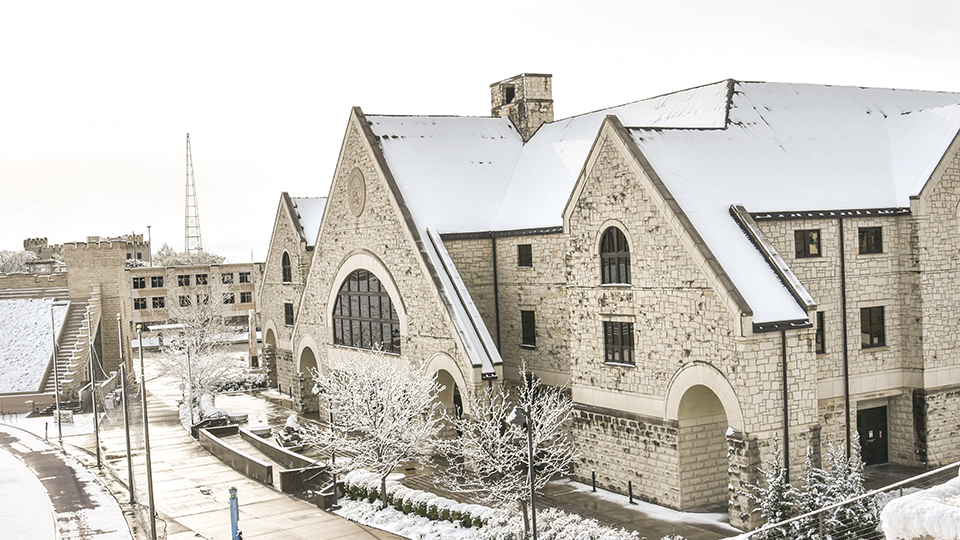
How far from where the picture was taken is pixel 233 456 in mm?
33062

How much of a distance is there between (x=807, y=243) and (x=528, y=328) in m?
10.3

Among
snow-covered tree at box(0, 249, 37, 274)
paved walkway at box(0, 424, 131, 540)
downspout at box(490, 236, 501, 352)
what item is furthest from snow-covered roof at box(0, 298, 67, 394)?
snow-covered tree at box(0, 249, 37, 274)

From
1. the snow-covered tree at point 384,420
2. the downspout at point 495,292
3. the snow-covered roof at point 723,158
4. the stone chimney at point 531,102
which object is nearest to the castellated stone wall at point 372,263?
the snow-covered roof at point 723,158

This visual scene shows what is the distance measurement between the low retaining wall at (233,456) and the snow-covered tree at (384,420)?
2535mm

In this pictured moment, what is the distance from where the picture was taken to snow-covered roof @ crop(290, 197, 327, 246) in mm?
44875

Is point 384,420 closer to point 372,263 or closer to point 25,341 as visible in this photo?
point 372,263

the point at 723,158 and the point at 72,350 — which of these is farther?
the point at 72,350

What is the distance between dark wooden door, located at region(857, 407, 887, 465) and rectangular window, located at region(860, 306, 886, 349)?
7.09ft

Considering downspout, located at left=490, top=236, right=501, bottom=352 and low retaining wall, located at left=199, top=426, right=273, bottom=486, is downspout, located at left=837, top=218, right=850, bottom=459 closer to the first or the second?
downspout, located at left=490, top=236, right=501, bottom=352

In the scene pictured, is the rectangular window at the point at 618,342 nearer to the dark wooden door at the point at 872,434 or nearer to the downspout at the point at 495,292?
the downspout at the point at 495,292

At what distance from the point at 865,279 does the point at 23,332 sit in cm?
5127

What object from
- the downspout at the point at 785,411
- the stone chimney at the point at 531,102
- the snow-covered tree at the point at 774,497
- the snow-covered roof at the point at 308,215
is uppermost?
the stone chimney at the point at 531,102

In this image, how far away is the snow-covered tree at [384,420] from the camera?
83.7 ft

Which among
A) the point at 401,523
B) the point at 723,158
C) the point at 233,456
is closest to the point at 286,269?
the point at 233,456
